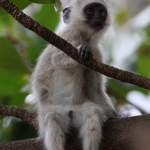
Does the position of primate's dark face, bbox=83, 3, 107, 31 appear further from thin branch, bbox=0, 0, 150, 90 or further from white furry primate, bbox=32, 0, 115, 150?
thin branch, bbox=0, 0, 150, 90

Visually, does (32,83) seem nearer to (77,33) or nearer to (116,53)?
(77,33)

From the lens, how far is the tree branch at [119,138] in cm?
413

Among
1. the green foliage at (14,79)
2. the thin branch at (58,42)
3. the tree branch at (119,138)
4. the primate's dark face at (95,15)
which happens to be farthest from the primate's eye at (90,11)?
the thin branch at (58,42)

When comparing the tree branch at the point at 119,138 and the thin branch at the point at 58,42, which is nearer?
the thin branch at the point at 58,42

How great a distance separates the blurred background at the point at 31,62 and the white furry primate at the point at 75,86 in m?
0.41

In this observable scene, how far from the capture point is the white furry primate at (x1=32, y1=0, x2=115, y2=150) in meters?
4.55

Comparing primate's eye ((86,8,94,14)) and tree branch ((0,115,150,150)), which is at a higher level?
primate's eye ((86,8,94,14))

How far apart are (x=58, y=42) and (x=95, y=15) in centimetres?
229

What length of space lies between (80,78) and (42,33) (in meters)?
1.67

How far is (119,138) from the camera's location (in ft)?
14.1

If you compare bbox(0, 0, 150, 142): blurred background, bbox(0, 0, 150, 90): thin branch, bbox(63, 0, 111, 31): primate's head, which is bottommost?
bbox(0, 0, 150, 142): blurred background

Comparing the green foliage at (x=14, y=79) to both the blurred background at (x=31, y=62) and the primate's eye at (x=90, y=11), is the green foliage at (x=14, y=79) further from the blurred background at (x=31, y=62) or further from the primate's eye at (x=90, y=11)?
the primate's eye at (x=90, y=11)

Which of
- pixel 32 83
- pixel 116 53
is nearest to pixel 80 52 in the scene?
pixel 32 83

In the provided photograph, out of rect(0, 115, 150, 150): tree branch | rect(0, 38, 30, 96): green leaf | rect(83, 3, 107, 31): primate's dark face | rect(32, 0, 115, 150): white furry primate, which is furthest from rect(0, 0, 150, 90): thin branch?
rect(83, 3, 107, 31): primate's dark face
